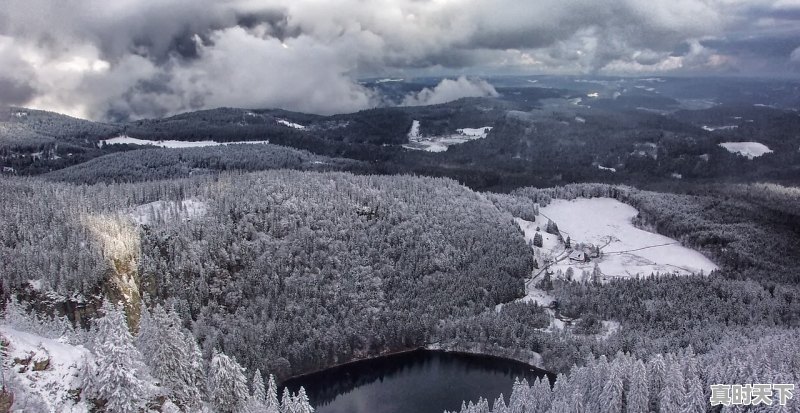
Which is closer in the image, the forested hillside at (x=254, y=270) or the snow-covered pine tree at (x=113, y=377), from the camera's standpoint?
the snow-covered pine tree at (x=113, y=377)

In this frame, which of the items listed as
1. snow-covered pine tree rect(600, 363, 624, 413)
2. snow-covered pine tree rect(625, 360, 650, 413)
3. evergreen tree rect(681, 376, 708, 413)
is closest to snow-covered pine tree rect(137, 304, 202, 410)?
snow-covered pine tree rect(600, 363, 624, 413)

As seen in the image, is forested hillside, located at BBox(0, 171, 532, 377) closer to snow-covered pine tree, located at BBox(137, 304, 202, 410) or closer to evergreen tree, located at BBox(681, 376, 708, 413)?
snow-covered pine tree, located at BBox(137, 304, 202, 410)

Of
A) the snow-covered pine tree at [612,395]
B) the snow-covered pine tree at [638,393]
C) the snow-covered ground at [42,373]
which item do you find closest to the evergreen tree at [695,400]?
the snow-covered pine tree at [638,393]

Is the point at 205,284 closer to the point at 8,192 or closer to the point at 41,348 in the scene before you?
the point at 8,192

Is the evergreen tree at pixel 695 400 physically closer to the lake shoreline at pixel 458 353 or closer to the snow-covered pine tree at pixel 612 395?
the snow-covered pine tree at pixel 612 395

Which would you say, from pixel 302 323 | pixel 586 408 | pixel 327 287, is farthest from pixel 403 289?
pixel 586 408

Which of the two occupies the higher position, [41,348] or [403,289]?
[41,348]
